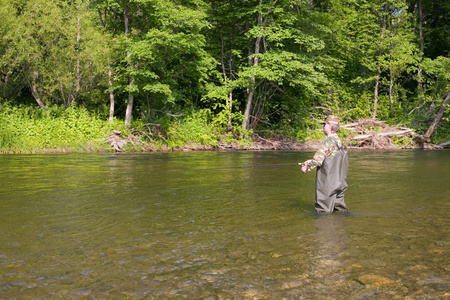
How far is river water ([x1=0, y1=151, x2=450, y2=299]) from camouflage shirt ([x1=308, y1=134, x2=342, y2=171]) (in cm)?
76

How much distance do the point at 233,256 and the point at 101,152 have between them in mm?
18535

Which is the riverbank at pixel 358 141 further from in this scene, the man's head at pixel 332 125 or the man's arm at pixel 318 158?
the man's arm at pixel 318 158

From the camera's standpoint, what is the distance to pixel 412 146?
28.2 meters

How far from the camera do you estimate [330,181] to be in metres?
6.59

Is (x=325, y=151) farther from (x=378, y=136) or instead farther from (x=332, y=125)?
(x=378, y=136)

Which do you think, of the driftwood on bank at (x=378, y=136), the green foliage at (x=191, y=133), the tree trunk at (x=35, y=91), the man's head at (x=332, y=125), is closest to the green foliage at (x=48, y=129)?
the tree trunk at (x=35, y=91)

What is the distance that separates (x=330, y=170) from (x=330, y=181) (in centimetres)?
16

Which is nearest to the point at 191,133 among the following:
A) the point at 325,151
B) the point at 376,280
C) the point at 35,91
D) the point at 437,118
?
the point at 35,91

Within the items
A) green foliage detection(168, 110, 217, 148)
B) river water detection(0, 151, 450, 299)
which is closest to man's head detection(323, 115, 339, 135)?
river water detection(0, 151, 450, 299)

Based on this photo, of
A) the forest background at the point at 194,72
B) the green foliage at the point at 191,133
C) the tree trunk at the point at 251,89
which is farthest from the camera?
the tree trunk at the point at 251,89

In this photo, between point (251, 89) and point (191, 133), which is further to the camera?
point (251, 89)

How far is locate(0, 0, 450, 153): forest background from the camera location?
2314 cm

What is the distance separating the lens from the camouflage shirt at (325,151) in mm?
6535

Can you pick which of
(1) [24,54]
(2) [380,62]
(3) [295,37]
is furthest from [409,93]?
(1) [24,54]
